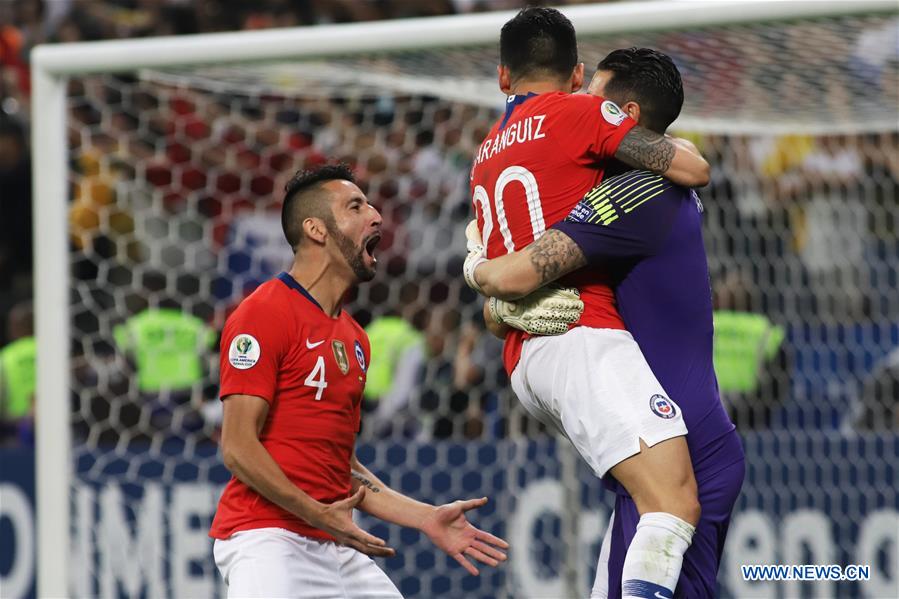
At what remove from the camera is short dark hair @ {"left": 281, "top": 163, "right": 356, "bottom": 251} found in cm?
417

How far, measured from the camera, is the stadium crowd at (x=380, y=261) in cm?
714

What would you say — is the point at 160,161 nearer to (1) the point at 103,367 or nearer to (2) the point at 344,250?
(1) the point at 103,367

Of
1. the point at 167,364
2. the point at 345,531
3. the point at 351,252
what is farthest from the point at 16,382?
the point at 345,531

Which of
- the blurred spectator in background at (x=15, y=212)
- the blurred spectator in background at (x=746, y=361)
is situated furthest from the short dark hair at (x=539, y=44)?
the blurred spectator in background at (x=15, y=212)

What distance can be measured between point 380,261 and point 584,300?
4.45 meters

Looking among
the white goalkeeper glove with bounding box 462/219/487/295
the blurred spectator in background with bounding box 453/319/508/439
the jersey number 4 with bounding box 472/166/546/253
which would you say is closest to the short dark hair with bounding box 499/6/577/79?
the jersey number 4 with bounding box 472/166/546/253

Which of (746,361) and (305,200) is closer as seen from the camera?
(305,200)

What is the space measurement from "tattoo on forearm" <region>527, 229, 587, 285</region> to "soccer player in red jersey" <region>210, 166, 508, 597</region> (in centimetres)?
77

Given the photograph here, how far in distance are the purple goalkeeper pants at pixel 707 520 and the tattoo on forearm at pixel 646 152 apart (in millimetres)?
768

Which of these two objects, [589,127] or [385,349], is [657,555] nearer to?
[589,127]

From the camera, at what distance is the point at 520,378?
3689 mm

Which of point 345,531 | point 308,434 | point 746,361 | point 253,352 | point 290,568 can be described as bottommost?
point 746,361

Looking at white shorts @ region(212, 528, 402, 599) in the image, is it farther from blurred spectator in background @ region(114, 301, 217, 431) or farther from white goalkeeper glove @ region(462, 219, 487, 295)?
blurred spectator in background @ region(114, 301, 217, 431)

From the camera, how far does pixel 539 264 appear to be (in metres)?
3.40
